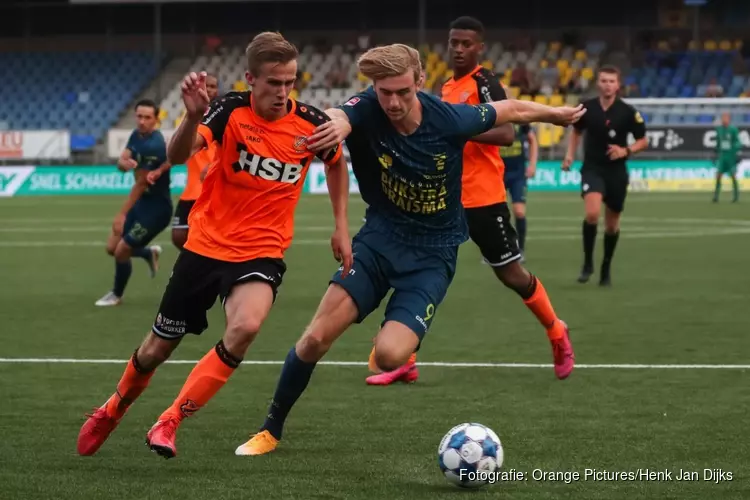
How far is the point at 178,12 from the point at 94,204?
1828cm

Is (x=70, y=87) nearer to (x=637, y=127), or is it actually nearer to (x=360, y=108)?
(x=637, y=127)

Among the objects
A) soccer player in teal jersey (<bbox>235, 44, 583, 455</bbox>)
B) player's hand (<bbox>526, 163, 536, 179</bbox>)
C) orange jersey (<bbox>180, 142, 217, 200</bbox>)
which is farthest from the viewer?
player's hand (<bbox>526, 163, 536, 179</bbox>)

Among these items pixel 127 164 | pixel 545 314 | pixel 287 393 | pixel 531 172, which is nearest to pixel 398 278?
pixel 287 393

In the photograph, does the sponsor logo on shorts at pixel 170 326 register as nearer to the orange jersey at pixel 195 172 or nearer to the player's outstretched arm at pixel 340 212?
the player's outstretched arm at pixel 340 212

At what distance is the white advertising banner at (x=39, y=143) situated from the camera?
37.5 m

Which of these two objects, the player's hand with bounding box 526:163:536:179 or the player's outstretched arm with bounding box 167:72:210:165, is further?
the player's hand with bounding box 526:163:536:179

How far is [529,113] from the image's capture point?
6.83m

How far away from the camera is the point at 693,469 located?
6.00 m

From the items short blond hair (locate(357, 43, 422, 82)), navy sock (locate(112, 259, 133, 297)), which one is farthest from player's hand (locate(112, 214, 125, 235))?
short blond hair (locate(357, 43, 422, 82))

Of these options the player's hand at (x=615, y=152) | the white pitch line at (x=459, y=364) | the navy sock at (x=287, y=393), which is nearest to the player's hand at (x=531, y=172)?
the player's hand at (x=615, y=152)

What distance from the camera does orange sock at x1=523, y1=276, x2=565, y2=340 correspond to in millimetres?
8742

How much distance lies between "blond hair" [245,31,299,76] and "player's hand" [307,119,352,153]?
14.7 inches

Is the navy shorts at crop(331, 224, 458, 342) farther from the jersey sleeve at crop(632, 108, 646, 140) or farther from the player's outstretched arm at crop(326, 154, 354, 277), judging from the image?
the jersey sleeve at crop(632, 108, 646, 140)

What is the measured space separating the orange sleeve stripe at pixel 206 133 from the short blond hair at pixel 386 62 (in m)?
0.75
